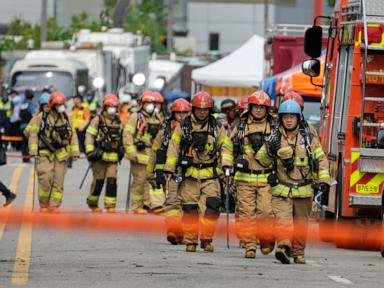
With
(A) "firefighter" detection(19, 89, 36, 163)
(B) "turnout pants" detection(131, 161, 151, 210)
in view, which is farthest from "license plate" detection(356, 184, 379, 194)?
(A) "firefighter" detection(19, 89, 36, 163)

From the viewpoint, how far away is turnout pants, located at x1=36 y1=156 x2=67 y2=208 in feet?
79.3

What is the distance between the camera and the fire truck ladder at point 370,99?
18.3m

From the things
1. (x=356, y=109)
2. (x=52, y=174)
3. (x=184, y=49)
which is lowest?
(x=184, y=49)

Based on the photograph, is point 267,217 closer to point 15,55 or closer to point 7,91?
point 7,91

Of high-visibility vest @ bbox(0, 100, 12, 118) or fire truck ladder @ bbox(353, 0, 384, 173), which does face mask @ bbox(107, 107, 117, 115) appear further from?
high-visibility vest @ bbox(0, 100, 12, 118)

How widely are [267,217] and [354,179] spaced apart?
1.76 metres

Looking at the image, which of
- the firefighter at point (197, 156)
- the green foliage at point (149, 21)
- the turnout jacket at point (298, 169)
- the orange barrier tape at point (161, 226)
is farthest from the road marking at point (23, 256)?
the green foliage at point (149, 21)

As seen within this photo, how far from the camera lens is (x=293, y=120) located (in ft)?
54.4

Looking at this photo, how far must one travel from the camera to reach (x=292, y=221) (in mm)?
16562

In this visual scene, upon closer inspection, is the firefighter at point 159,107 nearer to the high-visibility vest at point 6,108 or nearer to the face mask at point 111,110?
the face mask at point 111,110

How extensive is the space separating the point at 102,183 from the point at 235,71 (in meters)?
18.5

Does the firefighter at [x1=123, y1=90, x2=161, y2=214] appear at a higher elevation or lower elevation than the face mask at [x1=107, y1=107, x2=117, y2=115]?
lower

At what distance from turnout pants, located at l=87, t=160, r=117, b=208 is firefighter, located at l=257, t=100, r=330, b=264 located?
7.60m

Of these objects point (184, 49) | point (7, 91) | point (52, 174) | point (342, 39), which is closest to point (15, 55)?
point (7, 91)
